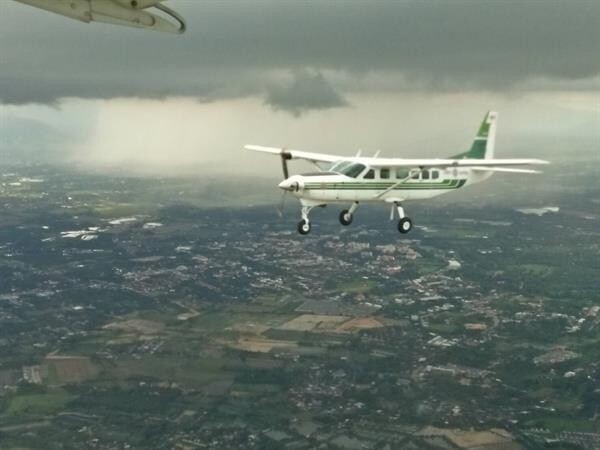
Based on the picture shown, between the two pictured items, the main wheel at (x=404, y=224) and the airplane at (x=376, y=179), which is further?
the main wheel at (x=404, y=224)

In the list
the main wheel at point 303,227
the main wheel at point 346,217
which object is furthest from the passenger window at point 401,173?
the main wheel at point 303,227

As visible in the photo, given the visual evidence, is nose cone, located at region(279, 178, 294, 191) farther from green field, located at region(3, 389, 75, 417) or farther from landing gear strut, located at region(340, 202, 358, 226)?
green field, located at region(3, 389, 75, 417)

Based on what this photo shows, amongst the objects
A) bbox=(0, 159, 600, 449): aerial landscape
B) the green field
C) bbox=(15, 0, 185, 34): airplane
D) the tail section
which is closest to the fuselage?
the tail section

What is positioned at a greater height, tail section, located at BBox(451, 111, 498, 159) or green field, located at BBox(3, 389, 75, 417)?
tail section, located at BBox(451, 111, 498, 159)

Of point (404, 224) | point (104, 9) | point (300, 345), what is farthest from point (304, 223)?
point (300, 345)

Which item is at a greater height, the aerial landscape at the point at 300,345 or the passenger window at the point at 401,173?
the passenger window at the point at 401,173

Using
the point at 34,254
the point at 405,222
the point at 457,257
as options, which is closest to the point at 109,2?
the point at 405,222

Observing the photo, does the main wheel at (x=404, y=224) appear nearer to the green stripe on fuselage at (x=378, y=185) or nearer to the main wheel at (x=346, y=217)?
the green stripe on fuselage at (x=378, y=185)

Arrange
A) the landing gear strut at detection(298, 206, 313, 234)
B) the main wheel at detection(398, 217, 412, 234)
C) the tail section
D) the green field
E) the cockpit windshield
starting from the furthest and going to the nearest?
the green field < the tail section < the main wheel at detection(398, 217, 412, 234) < the cockpit windshield < the landing gear strut at detection(298, 206, 313, 234)
